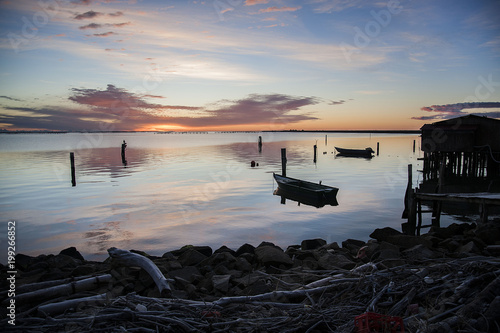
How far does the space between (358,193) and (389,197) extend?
2527 millimetres

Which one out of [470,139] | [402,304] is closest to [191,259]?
[402,304]

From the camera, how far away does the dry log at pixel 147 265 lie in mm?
6719

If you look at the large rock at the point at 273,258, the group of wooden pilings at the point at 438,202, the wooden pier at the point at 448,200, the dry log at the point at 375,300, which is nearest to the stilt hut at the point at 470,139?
the group of wooden pilings at the point at 438,202

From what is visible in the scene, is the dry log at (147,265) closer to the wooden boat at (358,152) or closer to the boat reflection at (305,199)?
the boat reflection at (305,199)

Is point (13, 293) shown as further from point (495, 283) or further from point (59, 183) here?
point (59, 183)

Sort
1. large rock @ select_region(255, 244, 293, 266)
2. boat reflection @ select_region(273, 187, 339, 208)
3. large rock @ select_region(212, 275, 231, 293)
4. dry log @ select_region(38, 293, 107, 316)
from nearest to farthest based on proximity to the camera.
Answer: dry log @ select_region(38, 293, 107, 316) → large rock @ select_region(212, 275, 231, 293) → large rock @ select_region(255, 244, 293, 266) → boat reflection @ select_region(273, 187, 339, 208)

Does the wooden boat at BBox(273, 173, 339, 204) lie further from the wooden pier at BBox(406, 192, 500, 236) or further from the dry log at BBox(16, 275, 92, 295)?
the dry log at BBox(16, 275, 92, 295)

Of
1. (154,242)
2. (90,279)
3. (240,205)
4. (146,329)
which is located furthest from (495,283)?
(240,205)

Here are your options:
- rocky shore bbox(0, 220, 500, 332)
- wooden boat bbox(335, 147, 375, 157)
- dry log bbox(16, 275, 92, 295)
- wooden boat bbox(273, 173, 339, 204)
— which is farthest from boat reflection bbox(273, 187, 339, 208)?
wooden boat bbox(335, 147, 375, 157)

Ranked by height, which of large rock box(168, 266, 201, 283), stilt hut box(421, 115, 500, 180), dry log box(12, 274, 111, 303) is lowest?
large rock box(168, 266, 201, 283)

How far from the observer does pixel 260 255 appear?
9.18m

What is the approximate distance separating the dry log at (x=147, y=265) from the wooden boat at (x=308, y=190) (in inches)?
613

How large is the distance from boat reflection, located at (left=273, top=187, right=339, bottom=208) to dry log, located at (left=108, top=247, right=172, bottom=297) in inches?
608

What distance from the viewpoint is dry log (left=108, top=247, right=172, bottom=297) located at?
672 cm
